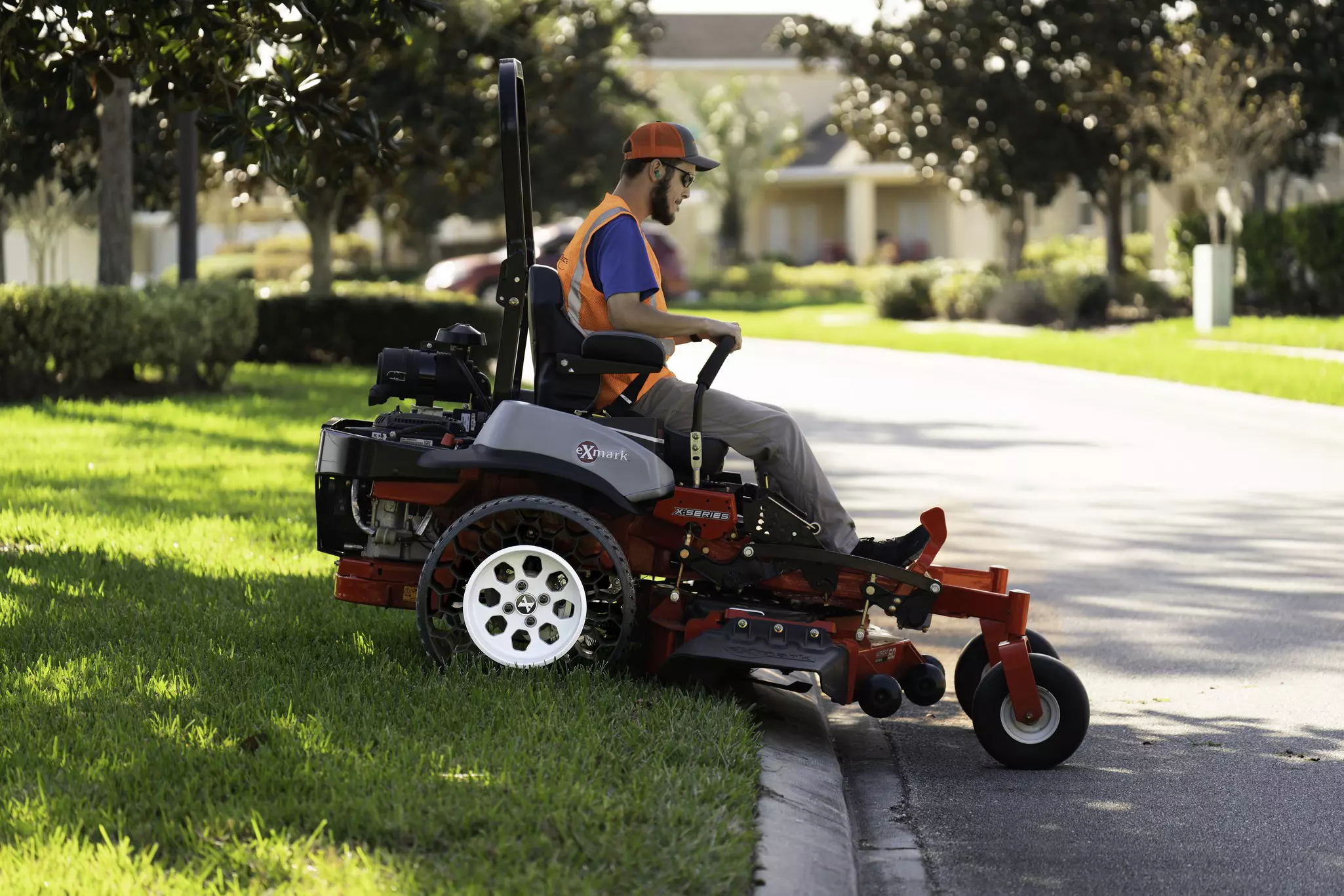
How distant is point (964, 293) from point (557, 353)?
27675 millimetres

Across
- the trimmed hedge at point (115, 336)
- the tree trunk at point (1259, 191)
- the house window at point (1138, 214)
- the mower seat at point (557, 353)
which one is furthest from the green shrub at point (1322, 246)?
the mower seat at point (557, 353)

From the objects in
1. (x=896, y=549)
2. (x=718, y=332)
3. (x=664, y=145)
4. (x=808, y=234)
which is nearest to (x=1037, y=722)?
(x=896, y=549)

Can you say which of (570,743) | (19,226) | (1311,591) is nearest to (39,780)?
(570,743)

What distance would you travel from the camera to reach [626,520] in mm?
6094

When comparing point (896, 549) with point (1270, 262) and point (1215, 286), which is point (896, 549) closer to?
point (1215, 286)

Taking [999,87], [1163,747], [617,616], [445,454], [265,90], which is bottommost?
[1163,747]

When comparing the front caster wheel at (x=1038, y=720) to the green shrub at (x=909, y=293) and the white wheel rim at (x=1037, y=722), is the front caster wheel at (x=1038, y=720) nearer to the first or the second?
the white wheel rim at (x=1037, y=722)

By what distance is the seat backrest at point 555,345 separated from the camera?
237 inches

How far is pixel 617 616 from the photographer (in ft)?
19.5

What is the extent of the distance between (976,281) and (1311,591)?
969 inches

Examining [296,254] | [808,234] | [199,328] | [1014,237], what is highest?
[808,234]

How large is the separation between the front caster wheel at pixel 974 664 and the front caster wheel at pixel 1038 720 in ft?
1.17

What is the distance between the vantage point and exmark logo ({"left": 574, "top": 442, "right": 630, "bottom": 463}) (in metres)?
5.86

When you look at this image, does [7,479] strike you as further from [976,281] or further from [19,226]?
[19,226]
